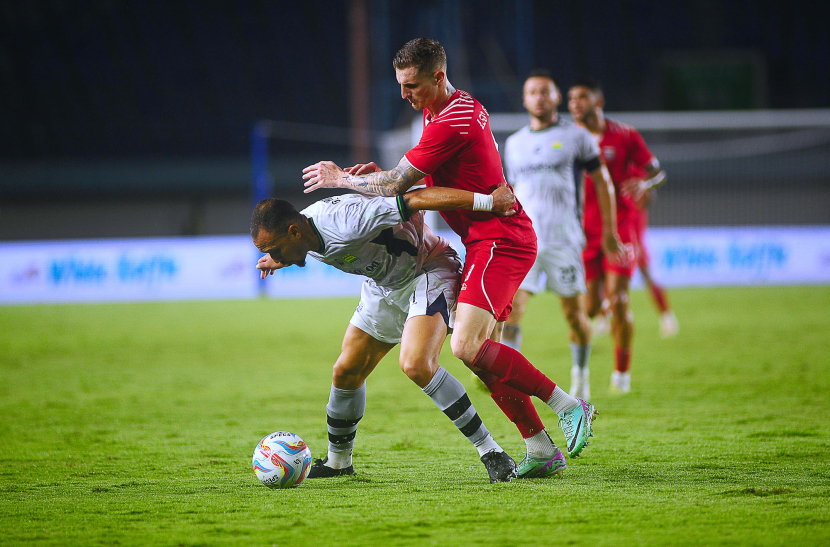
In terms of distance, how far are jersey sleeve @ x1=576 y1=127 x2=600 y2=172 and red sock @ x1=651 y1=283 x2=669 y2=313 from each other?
157 inches

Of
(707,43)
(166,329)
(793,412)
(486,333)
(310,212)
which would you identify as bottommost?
(166,329)

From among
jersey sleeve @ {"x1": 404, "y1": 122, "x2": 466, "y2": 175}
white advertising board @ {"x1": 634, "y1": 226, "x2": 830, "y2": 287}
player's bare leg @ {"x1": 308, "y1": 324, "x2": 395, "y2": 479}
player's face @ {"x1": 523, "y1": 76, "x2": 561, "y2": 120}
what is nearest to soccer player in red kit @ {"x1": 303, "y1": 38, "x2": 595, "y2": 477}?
jersey sleeve @ {"x1": 404, "y1": 122, "x2": 466, "y2": 175}

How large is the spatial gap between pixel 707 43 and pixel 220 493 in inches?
1049

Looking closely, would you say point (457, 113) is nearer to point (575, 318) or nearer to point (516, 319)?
point (516, 319)

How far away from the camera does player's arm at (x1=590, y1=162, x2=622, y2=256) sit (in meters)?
5.81

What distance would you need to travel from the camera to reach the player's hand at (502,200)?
3734mm

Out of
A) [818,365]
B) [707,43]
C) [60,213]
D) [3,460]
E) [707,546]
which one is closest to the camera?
[707,546]

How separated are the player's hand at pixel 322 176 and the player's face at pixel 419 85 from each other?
0.47 metres

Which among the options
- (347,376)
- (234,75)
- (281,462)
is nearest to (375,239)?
(347,376)

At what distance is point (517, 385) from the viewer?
376 centimetres

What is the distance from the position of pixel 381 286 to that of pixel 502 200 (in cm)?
70

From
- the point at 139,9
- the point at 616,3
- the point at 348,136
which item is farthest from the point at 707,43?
the point at 139,9

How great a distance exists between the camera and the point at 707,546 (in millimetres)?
2797

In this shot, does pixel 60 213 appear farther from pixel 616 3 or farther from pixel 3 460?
pixel 3 460
